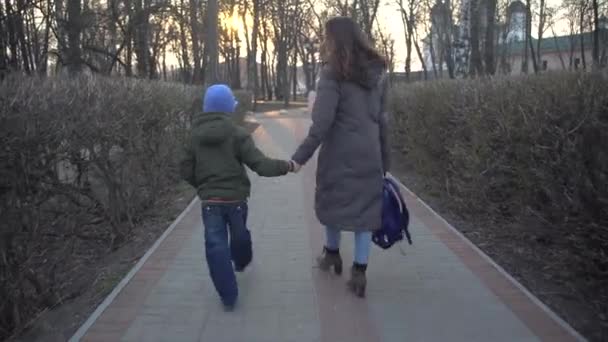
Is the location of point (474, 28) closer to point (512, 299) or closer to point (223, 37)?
point (512, 299)

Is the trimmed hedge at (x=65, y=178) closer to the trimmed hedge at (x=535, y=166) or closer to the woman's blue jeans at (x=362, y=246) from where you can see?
the woman's blue jeans at (x=362, y=246)

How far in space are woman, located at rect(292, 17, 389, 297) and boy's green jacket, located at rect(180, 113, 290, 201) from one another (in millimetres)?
254

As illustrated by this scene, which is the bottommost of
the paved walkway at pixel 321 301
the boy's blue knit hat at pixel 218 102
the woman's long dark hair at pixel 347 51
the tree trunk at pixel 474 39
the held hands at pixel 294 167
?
the paved walkway at pixel 321 301

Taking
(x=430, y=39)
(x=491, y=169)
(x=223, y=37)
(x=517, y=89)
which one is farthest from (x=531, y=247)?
(x=430, y=39)

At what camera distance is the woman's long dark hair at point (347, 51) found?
14.3 feet

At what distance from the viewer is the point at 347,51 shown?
434cm

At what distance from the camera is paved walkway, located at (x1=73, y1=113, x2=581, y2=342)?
4.08 m

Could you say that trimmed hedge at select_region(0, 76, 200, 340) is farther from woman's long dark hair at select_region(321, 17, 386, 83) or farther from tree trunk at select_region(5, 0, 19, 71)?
tree trunk at select_region(5, 0, 19, 71)

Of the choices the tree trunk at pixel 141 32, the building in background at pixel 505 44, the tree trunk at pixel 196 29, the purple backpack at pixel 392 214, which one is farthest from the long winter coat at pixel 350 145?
the tree trunk at pixel 196 29

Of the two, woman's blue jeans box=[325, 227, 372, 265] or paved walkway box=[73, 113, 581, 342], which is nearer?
paved walkway box=[73, 113, 581, 342]

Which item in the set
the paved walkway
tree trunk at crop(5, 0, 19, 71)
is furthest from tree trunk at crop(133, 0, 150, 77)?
the paved walkway

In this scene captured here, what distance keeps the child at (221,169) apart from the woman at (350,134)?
1.03 ft

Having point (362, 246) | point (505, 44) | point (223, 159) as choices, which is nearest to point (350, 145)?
point (362, 246)

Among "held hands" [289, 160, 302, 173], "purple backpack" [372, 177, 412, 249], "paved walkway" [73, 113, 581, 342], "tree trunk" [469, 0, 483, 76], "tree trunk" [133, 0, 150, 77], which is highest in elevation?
"tree trunk" [133, 0, 150, 77]
